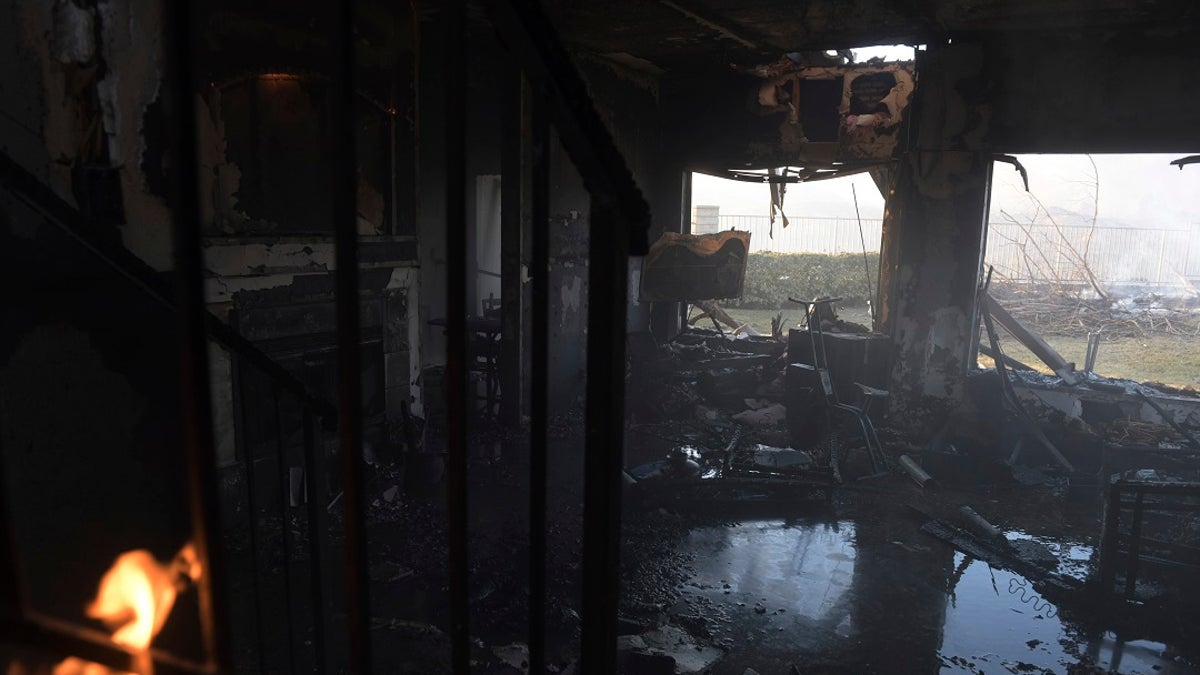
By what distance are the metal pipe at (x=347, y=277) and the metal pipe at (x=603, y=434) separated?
1.33 feet

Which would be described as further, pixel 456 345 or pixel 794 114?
pixel 794 114

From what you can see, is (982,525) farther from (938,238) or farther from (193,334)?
(193,334)

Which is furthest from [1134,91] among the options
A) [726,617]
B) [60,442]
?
[60,442]

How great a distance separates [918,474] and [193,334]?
749cm

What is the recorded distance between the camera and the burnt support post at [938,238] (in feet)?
27.8

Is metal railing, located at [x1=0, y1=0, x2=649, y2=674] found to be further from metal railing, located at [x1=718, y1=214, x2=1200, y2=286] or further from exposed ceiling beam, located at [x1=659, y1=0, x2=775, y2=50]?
metal railing, located at [x1=718, y1=214, x2=1200, y2=286]

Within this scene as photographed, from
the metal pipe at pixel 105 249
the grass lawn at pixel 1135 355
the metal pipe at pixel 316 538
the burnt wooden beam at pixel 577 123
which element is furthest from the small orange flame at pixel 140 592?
the grass lawn at pixel 1135 355

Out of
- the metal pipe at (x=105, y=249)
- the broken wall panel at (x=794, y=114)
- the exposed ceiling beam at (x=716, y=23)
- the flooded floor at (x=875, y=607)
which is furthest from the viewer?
the broken wall panel at (x=794, y=114)

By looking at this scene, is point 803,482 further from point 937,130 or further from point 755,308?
point 755,308

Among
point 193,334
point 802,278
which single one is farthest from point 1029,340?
point 802,278

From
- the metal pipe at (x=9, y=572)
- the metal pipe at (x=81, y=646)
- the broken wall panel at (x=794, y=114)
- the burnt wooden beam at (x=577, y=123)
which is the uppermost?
the broken wall panel at (x=794, y=114)

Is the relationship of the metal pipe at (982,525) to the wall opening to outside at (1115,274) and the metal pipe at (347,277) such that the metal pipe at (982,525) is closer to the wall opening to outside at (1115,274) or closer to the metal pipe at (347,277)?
the wall opening to outside at (1115,274)

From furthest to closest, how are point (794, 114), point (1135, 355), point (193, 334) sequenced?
point (1135, 355), point (794, 114), point (193, 334)

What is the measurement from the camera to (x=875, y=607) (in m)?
4.98
